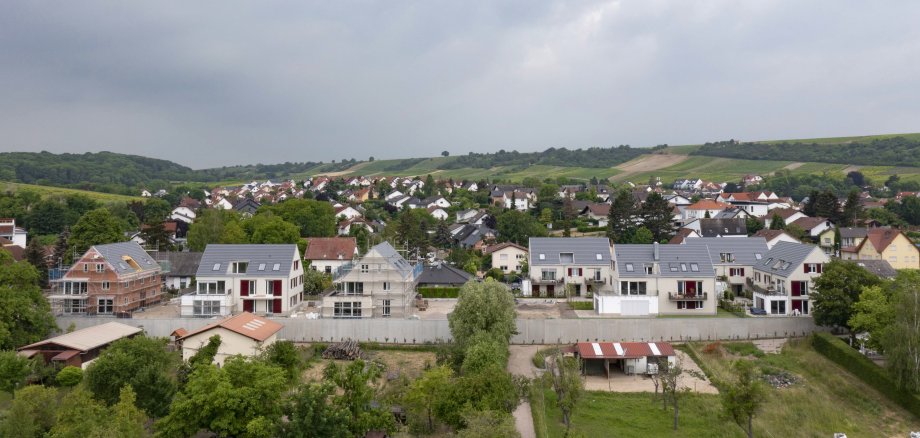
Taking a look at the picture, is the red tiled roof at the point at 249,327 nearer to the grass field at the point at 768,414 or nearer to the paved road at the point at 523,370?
the paved road at the point at 523,370

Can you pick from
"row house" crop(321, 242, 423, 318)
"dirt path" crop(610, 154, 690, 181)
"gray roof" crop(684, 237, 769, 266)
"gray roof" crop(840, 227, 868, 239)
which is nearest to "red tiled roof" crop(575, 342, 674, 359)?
"row house" crop(321, 242, 423, 318)

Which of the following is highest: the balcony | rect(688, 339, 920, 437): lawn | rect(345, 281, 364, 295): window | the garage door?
rect(345, 281, 364, 295): window

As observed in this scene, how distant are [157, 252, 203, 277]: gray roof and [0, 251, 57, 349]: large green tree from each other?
15669mm

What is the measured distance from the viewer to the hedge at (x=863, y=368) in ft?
88.8

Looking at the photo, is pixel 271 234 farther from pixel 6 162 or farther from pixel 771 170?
pixel 6 162

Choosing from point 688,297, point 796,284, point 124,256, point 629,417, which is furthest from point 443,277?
point 629,417

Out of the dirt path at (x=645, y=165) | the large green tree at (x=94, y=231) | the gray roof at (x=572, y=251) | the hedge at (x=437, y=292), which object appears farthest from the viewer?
the dirt path at (x=645, y=165)

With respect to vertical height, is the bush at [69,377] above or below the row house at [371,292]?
below

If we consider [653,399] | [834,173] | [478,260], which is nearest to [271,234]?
[478,260]

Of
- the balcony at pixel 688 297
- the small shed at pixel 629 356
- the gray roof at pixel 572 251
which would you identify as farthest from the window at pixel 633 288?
the small shed at pixel 629 356

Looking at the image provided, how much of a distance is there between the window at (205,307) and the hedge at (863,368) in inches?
1522

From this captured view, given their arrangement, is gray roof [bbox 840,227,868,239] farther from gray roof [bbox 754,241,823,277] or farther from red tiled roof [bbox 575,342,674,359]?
red tiled roof [bbox 575,342,674,359]

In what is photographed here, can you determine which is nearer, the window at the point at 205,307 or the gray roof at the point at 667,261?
the window at the point at 205,307

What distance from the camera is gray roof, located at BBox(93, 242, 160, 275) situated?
1676 inches
